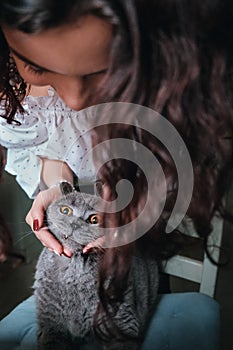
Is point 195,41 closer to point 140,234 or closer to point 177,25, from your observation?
point 177,25

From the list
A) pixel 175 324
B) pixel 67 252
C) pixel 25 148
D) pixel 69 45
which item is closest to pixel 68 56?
pixel 69 45

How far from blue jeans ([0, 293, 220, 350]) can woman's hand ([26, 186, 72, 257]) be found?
0.09 m

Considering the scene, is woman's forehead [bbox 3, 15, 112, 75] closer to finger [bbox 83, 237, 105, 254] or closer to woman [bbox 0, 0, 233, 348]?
woman [bbox 0, 0, 233, 348]

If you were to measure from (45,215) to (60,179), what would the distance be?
0.16 ft

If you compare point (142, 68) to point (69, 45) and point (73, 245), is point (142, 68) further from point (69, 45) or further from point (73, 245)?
point (73, 245)

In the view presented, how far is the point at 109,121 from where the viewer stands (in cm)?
53

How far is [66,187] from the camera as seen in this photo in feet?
1.84

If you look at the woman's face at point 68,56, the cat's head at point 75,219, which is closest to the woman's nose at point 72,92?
the woman's face at point 68,56

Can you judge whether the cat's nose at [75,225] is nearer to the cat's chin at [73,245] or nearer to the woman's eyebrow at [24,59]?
the cat's chin at [73,245]

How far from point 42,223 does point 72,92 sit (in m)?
0.16

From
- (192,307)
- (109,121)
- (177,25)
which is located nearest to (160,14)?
(177,25)

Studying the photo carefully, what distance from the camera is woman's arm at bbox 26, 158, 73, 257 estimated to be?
1.84 feet

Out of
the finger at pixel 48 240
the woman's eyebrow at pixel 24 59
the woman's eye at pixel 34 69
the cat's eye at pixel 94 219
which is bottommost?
the finger at pixel 48 240

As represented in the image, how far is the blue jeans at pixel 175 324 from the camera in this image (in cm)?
61
